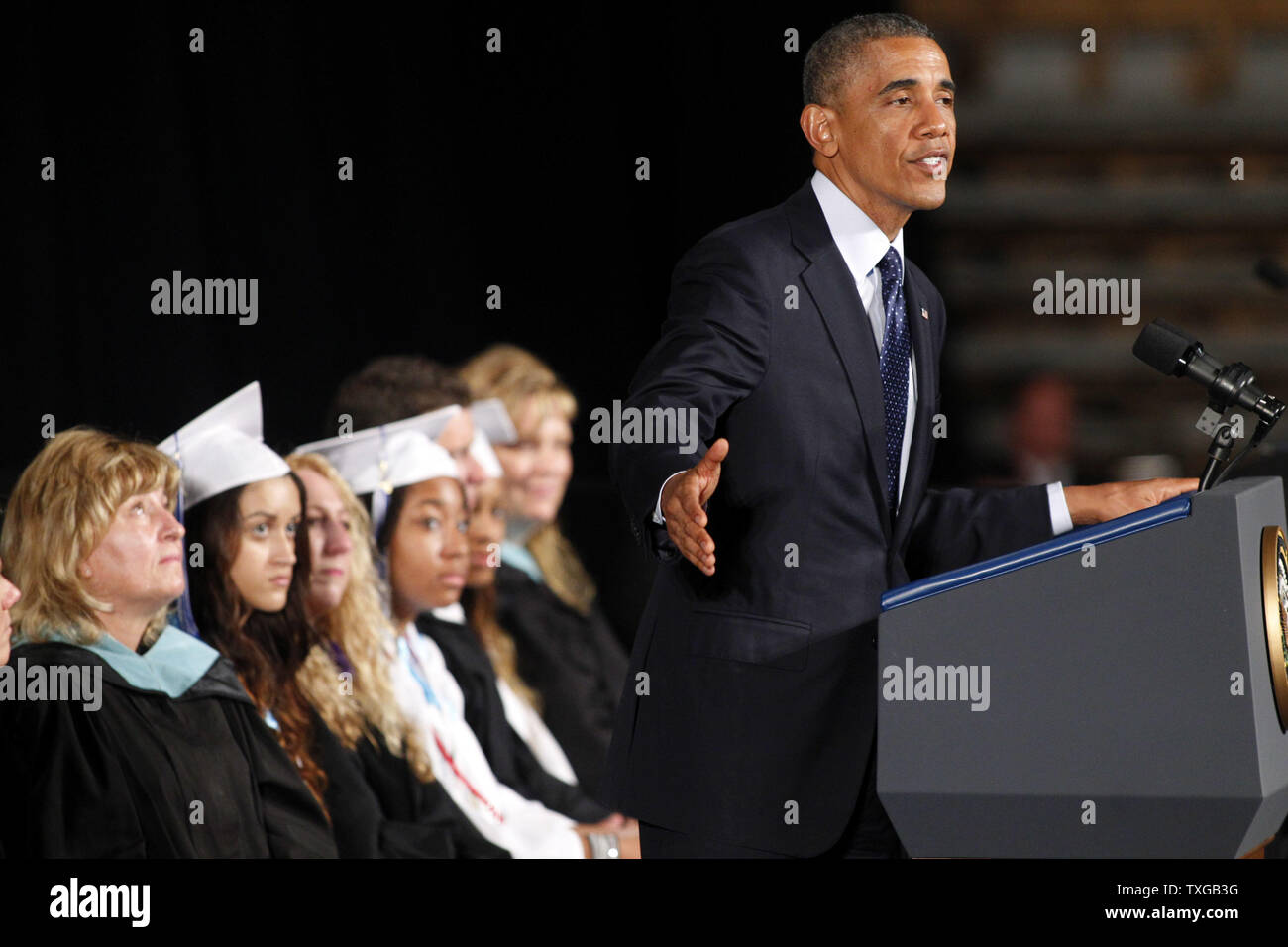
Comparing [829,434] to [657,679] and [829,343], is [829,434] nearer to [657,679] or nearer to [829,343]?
[829,343]

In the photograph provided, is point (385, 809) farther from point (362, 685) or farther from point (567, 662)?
point (567, 662)

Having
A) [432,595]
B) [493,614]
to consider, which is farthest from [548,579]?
[432,595]

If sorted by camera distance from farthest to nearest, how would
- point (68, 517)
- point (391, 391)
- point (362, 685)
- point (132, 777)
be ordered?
point (391, 391) < point (362, 685) < point (68, 517) < point (132, 777)

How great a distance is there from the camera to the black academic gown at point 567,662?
3.94 m

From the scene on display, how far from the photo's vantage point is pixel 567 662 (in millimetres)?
3996

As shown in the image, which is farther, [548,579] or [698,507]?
[548,579]

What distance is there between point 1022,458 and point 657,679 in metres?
2.42

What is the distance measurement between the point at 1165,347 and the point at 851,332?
1.32 feet

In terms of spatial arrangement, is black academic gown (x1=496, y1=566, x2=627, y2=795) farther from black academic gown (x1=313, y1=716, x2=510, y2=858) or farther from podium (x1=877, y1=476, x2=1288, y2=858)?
podium (x1=877, y1=476, x2=1288, y2=858)

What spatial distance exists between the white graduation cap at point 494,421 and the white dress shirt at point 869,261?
185 cm

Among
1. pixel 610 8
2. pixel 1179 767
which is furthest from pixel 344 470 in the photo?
pixel 1179 767

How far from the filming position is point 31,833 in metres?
2.97

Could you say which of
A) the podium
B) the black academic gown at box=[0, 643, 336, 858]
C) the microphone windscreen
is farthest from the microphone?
the black academic gown at box=[0, 643, 336, 858]
